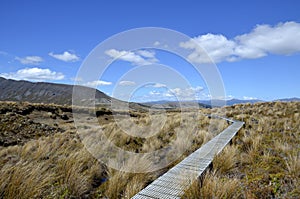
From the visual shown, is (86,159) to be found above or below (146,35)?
below

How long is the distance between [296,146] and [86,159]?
5.73 meters

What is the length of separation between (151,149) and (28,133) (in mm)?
7861

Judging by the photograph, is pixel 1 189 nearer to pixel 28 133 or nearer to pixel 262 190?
pixel 262 190

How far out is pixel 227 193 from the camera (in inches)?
135

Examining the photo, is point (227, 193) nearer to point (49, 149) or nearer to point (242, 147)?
point (242, 147)

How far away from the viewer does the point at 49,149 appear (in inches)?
244

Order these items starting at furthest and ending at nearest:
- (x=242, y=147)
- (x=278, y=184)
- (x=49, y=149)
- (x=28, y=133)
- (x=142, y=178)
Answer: (x=28, y=133) → (x=242, y=147) → (x=49, y=149) → (x=142, y=178) → (x=278, y=184)

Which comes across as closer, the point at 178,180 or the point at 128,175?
the point at 178,180

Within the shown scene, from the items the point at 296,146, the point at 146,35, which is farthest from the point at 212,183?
the point at 146,35

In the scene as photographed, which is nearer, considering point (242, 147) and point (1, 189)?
point (1, 189)

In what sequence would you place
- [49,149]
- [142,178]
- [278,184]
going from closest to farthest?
[278,184]
[142,178]
[49,149]

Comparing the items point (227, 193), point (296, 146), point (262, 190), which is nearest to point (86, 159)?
point (227, 193)

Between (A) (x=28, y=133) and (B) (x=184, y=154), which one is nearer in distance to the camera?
(B) (x=184, y=154)

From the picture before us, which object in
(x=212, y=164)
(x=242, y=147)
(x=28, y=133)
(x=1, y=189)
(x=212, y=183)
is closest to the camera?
(x=1, y=189)
